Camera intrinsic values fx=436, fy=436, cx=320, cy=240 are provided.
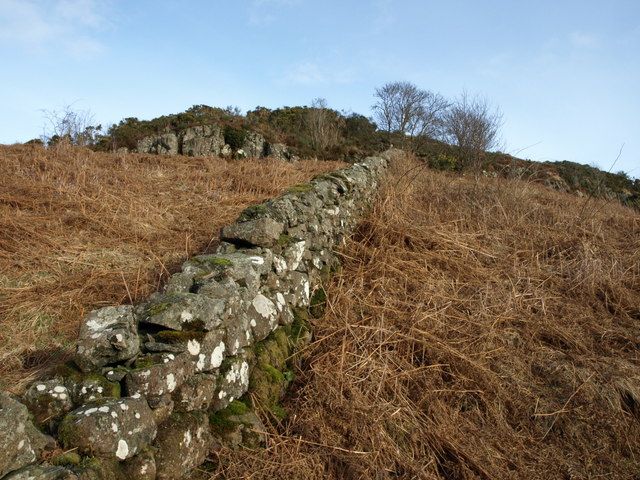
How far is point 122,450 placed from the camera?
69.5 inches

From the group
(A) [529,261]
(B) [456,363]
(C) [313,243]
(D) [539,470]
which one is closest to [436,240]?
(A) [529,261]

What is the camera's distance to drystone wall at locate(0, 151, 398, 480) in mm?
1671

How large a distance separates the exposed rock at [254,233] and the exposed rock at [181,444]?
152 cm

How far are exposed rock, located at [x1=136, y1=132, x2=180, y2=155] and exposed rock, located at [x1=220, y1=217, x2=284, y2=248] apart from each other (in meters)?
12.6

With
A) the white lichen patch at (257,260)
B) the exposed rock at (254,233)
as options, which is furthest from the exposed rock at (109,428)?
the exposed rock at (254,233)

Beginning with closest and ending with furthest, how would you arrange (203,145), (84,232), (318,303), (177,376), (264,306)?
(177,376) → (264,306) → (318,303) → (84,232) → (203,145)

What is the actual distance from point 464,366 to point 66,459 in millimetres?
2865

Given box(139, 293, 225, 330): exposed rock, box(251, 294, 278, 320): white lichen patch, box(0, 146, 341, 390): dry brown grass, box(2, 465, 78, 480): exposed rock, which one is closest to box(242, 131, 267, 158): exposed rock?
box(0, 146, 341, 390): dry brown grass

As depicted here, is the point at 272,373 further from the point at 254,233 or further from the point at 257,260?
the point at 254,233

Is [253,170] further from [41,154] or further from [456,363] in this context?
[456,363]

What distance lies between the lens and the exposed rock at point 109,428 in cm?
168

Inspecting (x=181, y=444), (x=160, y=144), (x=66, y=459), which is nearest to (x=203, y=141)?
(x=160, y=144)

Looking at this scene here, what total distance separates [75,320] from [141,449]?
1.70m

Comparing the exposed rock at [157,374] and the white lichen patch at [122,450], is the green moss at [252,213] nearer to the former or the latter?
the exposed rock at [157,374]
